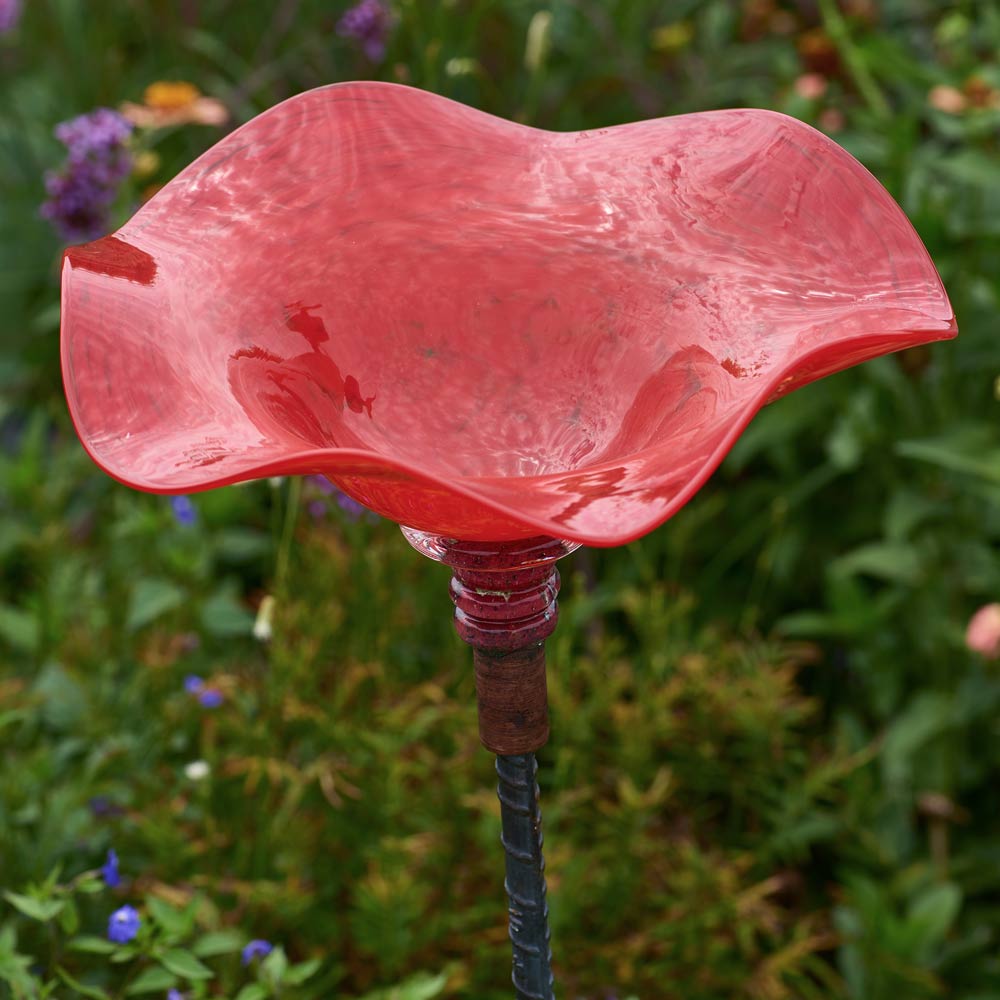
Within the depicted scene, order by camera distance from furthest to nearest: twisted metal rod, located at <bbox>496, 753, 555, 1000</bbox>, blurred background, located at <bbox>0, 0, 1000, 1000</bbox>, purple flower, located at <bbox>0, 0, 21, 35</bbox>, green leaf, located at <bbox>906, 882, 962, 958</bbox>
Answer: purple flower, located at <bbox>0, 0, 21, 35</bbox> → green leaf, located at <bbox>906, 882, 962, 958</bbox> → blurred background, located at <bbox>0, 0, 1000, 1000</bbox> → twisted metal rod, located at <bbox>496, 753, 555, 1000</bbox>

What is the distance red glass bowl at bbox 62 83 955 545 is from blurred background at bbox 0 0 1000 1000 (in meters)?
0.34

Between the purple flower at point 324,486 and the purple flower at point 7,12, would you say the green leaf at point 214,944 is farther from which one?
the purple flower at point 7,12

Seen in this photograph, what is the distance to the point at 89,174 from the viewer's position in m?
1.33

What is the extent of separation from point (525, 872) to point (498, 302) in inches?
11.6

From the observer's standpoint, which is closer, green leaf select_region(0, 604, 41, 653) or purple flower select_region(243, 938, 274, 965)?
purple flower select_region(243, 938, 274, 965)

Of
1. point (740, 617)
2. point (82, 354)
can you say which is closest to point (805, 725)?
point (740, 617)

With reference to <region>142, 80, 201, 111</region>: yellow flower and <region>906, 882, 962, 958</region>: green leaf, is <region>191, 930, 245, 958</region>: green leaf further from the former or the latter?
<region>142, 80, 201, 111</region>: yellow flower

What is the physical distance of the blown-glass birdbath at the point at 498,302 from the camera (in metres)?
0.54

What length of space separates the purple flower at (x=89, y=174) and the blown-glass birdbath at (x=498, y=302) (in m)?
0.69

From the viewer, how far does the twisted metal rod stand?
2.13 feet

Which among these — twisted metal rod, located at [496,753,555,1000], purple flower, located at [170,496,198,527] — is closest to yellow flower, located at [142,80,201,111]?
purple flower, located at [170,496,198,527]

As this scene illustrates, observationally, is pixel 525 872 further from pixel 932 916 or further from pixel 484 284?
pixel 932 916

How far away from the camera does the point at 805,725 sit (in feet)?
4.81

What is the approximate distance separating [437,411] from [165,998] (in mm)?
540
